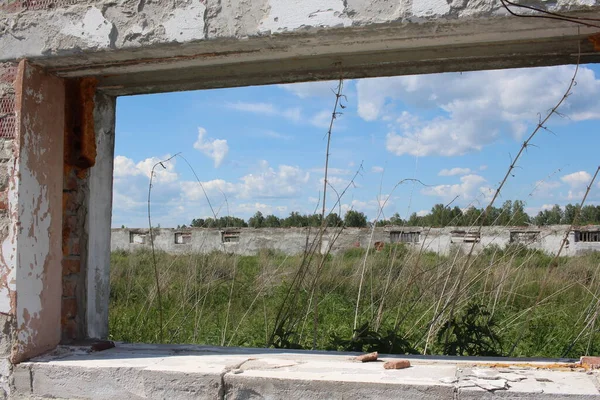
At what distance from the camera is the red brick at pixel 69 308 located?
2.49m

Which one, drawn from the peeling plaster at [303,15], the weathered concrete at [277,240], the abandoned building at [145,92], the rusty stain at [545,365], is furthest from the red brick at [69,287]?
the weathered concrete at [277,240]

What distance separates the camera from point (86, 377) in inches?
83.4

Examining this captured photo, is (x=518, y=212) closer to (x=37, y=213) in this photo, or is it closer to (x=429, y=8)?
(x=429, y=8)

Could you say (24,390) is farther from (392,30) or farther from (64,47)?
(392,30)

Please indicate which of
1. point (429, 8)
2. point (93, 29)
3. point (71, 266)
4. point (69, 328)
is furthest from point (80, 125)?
point (429, 8)

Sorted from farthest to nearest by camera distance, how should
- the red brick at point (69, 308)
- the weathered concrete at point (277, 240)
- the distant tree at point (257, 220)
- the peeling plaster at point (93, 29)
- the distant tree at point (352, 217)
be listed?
1. the distant tree at point (257, 220)
2. the weathered concrete at point (277, 240)
3. the distant tree at point (352, 217)
4. the red brick at point (69, 308)
5. the peeling plaster at point (93, 29)

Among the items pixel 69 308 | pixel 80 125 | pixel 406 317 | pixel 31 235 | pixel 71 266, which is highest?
pixel 80 125

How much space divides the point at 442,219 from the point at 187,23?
74.9 inches

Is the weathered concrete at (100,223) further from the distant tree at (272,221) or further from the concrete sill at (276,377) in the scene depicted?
the distant tree at (272,221)

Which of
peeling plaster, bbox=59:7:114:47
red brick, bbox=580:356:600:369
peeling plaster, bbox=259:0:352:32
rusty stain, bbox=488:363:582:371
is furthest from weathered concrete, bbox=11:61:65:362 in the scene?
red brick, bbox=580:356:600:369

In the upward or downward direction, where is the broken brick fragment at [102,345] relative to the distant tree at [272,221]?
downward

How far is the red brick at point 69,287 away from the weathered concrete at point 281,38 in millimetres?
939

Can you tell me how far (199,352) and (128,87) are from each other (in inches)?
51.3

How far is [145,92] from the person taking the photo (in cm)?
268
